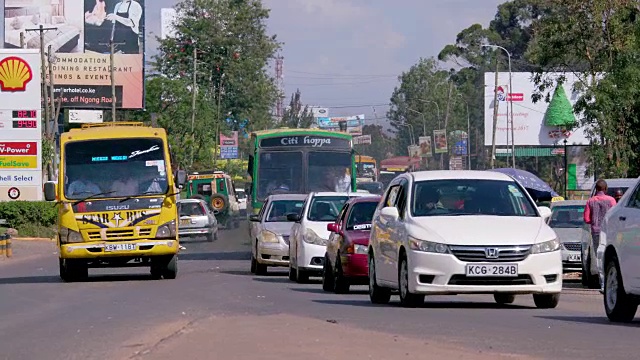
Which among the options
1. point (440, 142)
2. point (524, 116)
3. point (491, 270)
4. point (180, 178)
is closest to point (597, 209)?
point (491, 270)

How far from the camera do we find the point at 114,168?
23.7 metres

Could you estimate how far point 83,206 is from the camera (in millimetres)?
23391

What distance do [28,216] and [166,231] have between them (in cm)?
2794

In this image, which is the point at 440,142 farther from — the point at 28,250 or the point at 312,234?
the point at 312,234

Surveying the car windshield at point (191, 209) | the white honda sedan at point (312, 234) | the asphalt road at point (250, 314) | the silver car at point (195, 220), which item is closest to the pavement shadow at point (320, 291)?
the asphalt road at point (250, 314)

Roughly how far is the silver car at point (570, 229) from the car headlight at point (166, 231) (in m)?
7.07

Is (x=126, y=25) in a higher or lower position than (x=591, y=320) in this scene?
higher

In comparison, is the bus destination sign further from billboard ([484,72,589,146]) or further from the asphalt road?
billboard ([484,72,589,146])

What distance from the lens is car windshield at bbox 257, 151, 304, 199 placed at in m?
35.3

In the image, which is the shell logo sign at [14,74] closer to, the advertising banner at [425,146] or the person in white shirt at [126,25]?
the person in white shirt at [126,25]

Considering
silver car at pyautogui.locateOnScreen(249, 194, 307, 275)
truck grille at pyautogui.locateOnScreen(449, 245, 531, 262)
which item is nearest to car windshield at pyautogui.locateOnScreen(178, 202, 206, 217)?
silver car at pyautogui.locateOnScreen(249, 194, 307, 275)

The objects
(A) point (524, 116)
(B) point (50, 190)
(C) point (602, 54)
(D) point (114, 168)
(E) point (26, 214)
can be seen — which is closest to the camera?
(B) point (50, 190)

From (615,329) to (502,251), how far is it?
2131 mm

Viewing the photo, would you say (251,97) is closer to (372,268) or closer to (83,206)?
(83,206)
